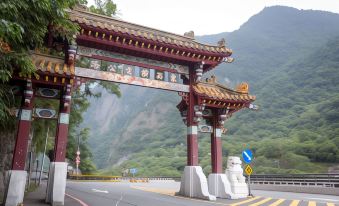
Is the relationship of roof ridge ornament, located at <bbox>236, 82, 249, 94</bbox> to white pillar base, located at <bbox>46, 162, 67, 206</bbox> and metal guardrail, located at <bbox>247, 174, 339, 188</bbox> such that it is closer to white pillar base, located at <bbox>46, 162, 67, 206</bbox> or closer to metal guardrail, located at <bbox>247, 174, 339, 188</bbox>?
white pillar base, located at <bbox>46, 162, 67, 206</bbox>

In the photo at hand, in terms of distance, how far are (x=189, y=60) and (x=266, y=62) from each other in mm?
144799

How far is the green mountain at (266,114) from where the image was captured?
213 feet

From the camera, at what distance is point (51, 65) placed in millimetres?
12320

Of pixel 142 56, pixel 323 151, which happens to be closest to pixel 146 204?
pixel 142 56

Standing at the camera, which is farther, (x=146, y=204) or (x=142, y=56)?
(x=142, y=56)

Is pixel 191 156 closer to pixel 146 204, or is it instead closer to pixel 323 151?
pixel 146 204

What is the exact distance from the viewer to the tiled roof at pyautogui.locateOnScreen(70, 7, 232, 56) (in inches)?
512

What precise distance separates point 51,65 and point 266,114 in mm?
96456

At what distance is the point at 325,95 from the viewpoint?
92.0 metres

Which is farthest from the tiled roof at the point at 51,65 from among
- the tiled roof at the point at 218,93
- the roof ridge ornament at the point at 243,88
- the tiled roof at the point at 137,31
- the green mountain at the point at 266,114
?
the green mountain at the point at 266,114

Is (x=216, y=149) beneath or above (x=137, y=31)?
beneath

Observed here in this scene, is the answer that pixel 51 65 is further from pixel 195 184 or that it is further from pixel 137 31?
pixel 195 184

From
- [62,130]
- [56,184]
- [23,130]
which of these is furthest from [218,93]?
[23,130]

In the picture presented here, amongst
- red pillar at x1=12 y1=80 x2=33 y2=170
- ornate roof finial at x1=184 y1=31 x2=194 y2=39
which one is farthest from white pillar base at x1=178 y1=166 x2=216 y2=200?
red pillar at x1=12 y1=80 x2=33 y2=170
